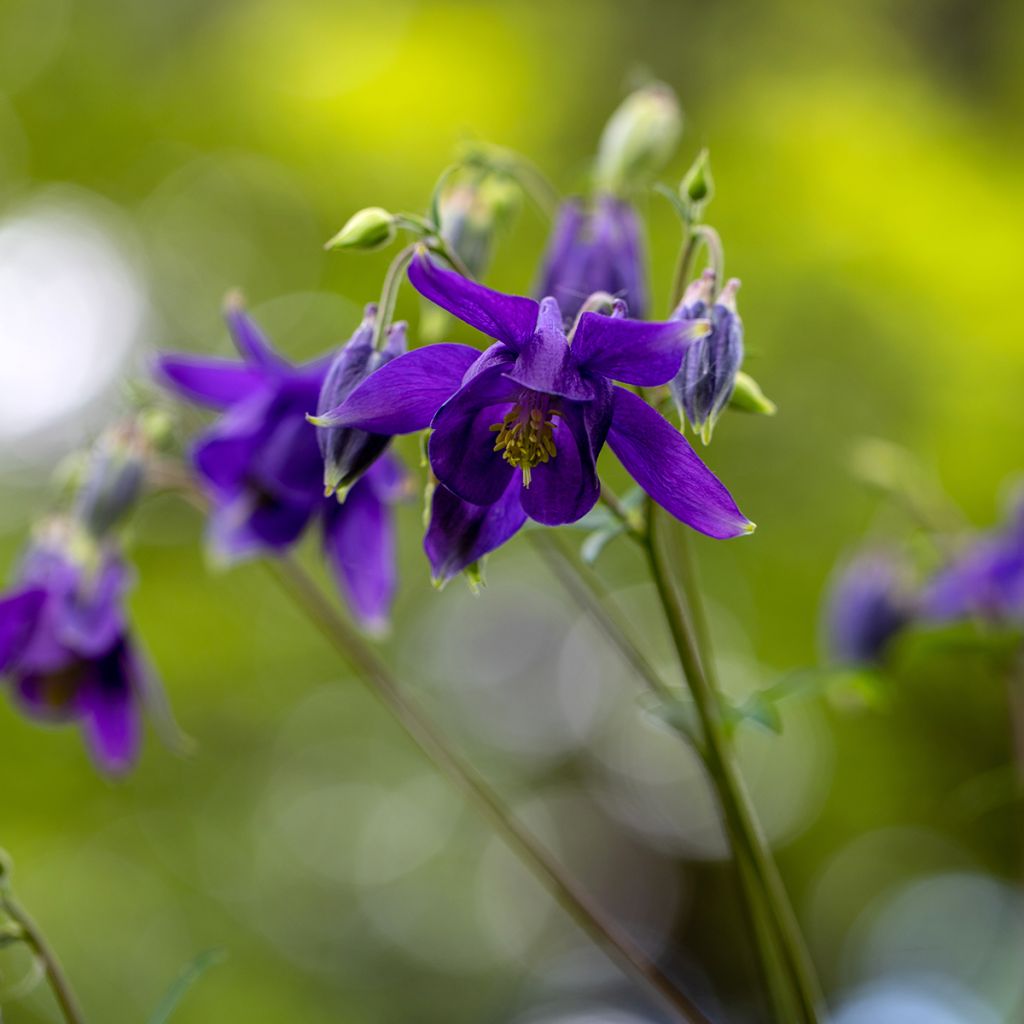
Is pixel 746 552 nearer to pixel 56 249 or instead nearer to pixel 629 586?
pixel 629 586

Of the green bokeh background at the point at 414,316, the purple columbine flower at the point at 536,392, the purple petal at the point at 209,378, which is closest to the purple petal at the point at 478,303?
the purple columbine flower at the point at 536,392

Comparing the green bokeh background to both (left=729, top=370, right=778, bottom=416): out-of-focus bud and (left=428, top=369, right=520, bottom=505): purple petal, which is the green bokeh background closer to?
(left=729, top=370, right=778, bottom=416): out-of-focus bud

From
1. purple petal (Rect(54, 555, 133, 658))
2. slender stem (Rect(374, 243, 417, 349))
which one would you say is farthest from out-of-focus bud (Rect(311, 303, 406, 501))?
purple petal (Rect(54, 555, 133, 658))

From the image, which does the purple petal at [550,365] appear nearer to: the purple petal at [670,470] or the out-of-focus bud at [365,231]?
the purple petal at [670,470]

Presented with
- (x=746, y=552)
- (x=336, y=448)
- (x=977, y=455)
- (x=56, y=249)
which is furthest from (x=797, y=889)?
(x=336, y=448)

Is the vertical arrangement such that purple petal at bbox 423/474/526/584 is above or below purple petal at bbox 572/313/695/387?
below

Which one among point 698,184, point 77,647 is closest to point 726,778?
point 698,184

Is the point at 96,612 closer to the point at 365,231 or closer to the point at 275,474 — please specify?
the point at 275,474
